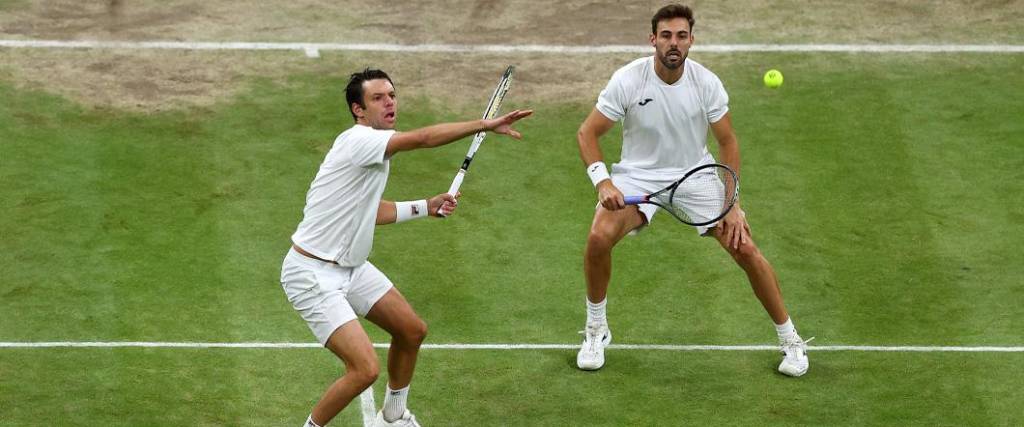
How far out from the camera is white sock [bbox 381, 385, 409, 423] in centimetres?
1140

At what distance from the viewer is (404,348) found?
1128cm

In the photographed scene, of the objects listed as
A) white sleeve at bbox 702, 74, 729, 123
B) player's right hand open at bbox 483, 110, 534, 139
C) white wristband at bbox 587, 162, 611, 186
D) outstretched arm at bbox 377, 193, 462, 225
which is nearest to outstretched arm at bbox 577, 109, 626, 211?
white wristband at bbox 587, 162, 611, 186

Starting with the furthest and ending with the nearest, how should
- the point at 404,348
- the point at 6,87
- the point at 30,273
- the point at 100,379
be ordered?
the point at 6,87 → the point at 30,273 → the point at 100,379 → the point at 404,348

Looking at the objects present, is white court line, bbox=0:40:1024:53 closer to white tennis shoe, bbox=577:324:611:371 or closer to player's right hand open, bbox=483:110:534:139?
white tennis shoe, bbox=577:324:611:371

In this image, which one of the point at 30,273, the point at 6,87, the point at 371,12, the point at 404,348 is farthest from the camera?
the point at 371,12

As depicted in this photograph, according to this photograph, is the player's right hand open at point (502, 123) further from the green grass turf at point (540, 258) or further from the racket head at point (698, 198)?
the green grass turf at point (540, 258)

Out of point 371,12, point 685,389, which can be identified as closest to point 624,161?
point 685,389

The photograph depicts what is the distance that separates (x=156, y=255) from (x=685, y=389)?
4.55 m

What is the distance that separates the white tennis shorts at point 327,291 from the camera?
10.9 metres

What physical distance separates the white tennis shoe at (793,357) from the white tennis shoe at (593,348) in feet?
4.17

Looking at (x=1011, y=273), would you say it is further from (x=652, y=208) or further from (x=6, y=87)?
(x=6, y=87)

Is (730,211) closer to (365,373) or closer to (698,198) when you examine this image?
(698,198)

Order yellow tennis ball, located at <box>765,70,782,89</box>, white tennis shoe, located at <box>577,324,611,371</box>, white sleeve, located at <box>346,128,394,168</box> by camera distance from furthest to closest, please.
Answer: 1. yellow tennis ball, located at <box>765,70,782,89</box>
2. white tennis shoe, located at <box>577,324,611,371</box>
3. white sleeve, located at <box>346,128,394,168</box>

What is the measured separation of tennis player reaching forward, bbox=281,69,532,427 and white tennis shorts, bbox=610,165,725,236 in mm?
2054
